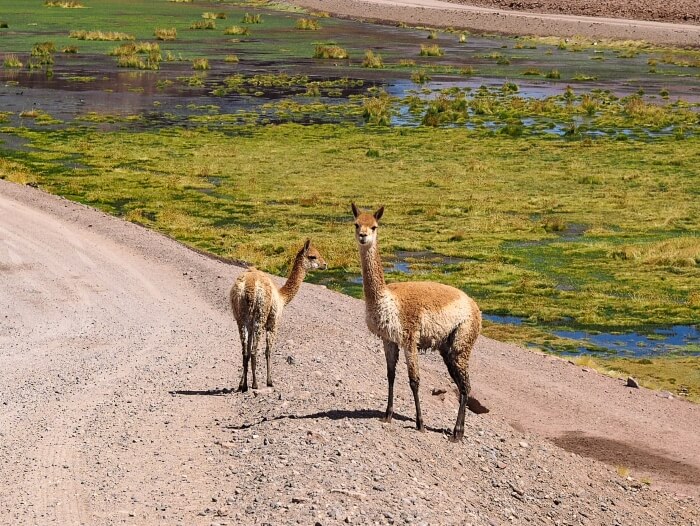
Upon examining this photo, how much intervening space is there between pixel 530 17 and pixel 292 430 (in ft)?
378

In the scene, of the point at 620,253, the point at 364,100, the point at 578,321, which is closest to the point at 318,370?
the point at 578,321

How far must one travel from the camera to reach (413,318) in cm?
1691

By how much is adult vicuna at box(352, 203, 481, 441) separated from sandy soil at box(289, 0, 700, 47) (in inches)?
3906

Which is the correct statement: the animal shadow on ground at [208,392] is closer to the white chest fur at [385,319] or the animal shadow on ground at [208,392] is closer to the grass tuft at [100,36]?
the white chest fur at [385,319]

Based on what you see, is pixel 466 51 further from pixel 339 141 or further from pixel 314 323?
pixel 314 323

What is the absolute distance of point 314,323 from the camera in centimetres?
2517

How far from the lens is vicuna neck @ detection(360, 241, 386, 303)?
16.7 meters

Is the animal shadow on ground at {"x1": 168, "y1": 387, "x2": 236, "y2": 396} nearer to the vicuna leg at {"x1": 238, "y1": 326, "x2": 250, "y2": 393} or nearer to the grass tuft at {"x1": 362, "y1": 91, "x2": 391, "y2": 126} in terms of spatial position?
the vicuna leg at {"x1": 238, "y1": 326, "x2": 250, "y2": 393}

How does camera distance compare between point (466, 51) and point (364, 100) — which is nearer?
point (364, 100)

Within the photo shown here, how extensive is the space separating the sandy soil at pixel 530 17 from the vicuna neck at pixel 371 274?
100 m

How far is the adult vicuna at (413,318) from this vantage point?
1669 centimetres

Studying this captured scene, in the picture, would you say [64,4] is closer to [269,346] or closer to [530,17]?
[530,17]

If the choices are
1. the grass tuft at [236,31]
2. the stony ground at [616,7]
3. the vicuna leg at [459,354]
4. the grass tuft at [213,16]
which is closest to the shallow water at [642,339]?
the vicuna leg at [459,354]

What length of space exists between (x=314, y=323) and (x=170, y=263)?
8251 millimetres
